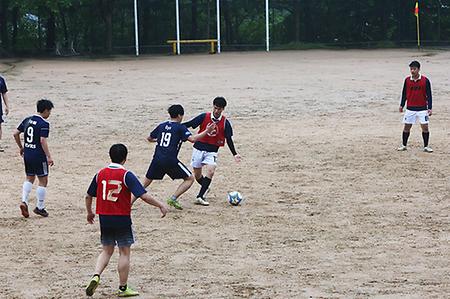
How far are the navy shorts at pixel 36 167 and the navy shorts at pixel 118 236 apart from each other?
402cm

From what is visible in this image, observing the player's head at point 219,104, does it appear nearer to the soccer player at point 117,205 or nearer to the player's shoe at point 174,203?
the player's shoe at point 174,203

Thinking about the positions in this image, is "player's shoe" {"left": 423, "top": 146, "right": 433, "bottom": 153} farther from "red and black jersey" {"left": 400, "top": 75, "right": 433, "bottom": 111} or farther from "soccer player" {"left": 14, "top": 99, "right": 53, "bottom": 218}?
"soccer player" {"left": 14, "top": 99, "right": 53, "bottom": 218}

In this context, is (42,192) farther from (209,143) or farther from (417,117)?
(417,117)

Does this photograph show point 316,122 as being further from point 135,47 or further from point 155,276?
point 135,47

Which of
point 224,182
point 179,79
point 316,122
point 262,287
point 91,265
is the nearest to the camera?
point 262,287

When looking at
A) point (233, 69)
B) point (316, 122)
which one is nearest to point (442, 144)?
point (316, 122)

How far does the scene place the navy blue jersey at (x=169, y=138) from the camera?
542 inches

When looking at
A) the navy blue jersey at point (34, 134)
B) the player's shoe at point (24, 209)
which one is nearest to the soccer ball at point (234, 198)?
the navy blue jersey at point (34, 134)

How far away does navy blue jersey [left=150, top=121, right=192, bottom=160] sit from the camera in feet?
45.2

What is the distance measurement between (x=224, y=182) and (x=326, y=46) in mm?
32190

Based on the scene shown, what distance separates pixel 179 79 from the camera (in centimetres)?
3219

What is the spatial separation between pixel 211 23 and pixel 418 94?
2796 cm

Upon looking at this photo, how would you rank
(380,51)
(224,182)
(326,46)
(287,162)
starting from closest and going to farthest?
(224,182), (287,162), (380,51), (326,46)

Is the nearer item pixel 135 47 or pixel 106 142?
pixel 106 142
